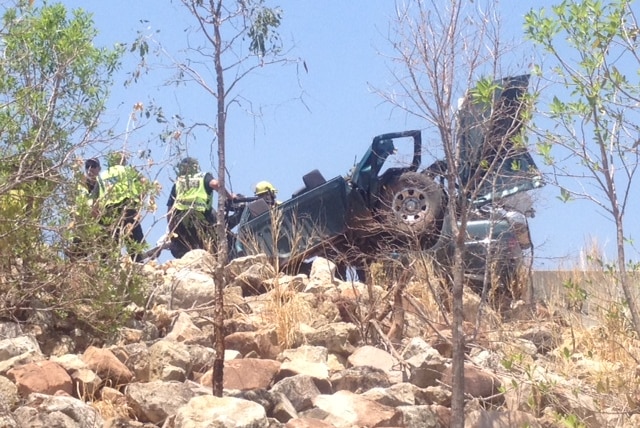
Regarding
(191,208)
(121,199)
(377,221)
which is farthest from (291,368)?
(377,221)

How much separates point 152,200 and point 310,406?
2204mm

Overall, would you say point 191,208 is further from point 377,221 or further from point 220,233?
point 377,221

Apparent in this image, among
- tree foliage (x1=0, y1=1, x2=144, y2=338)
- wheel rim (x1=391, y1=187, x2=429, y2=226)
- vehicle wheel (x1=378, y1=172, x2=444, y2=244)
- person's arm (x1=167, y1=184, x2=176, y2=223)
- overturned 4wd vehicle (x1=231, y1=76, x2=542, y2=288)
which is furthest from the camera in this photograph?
wheel rim (x1=391, y1=187, x2=429, y2=226)

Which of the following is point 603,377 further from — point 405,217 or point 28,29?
point 28,29

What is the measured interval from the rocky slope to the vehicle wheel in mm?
1398

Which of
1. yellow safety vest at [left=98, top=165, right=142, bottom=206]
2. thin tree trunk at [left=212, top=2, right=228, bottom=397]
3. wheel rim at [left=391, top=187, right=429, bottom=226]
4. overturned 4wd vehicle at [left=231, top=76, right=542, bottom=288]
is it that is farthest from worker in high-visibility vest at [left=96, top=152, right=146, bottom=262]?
wheel rim at [left=391, top=187, right=429, bottom=226]

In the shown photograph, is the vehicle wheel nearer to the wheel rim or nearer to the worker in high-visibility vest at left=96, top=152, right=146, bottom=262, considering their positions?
the wheel rim

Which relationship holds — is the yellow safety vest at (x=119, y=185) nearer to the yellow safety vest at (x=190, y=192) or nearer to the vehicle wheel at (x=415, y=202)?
the yellow safety vest at (x=190, y=192)

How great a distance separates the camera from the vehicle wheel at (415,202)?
1178 cm

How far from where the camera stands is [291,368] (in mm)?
8070

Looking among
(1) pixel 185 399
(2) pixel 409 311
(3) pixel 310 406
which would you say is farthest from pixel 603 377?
(1) pixel 185 399

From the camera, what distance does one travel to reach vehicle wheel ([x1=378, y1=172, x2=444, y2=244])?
1178 cm

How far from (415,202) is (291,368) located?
445 cm

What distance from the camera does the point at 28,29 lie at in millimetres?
6980
